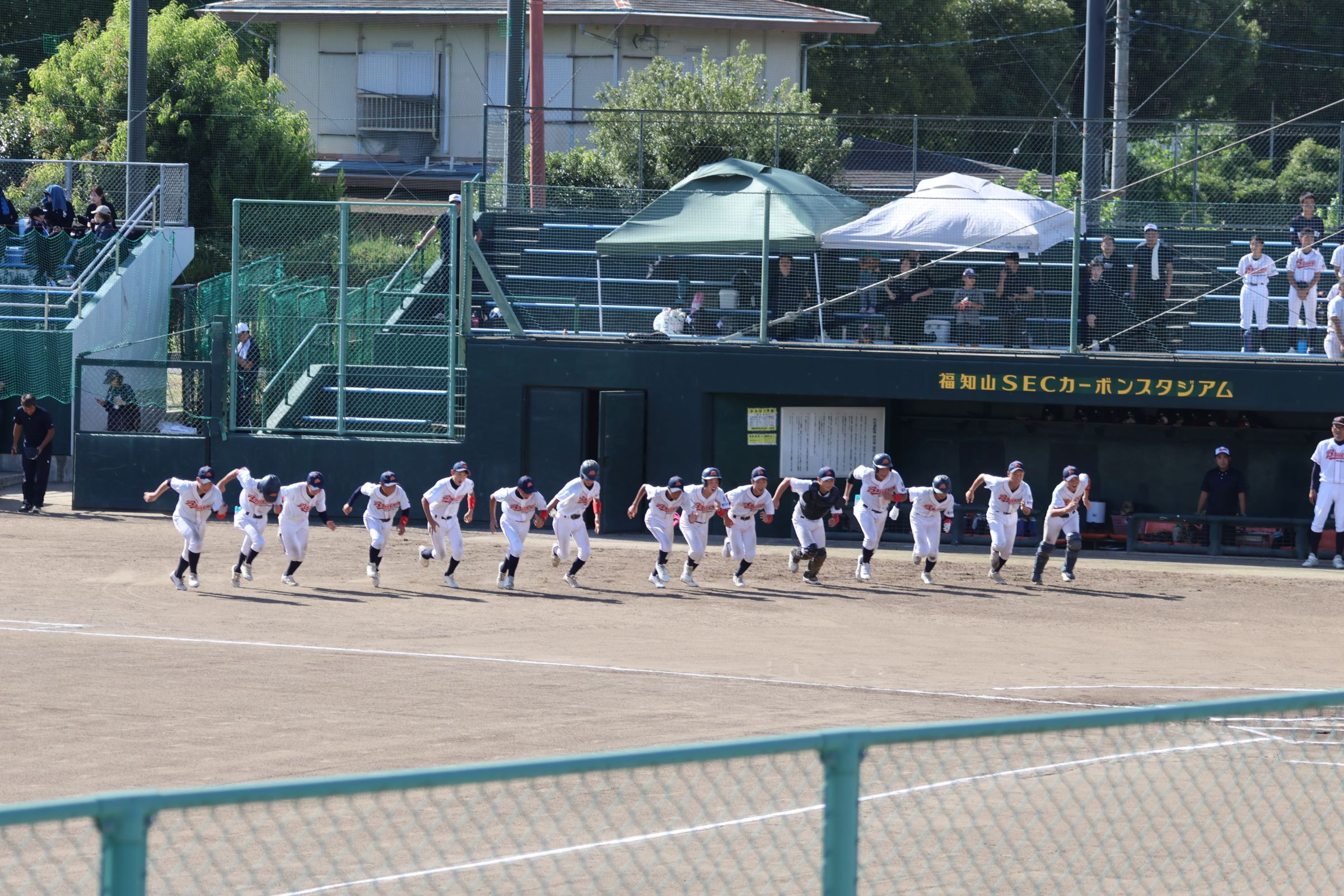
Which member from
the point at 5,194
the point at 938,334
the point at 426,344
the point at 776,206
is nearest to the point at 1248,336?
the point at 938,334

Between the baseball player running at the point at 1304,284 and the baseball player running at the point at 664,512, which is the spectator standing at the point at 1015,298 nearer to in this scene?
the baseball player running at the point at 1304,284

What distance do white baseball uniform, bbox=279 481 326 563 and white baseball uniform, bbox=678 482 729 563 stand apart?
4.43 metres

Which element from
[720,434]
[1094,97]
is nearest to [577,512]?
[720,434]

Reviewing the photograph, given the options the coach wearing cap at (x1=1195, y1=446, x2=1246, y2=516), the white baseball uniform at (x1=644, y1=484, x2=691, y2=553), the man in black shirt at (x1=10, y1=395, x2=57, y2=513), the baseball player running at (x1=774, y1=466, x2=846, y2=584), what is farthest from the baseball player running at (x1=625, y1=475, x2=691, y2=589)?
the man in black shirt at (x1=10, y1=395, x2=57, y2=513)

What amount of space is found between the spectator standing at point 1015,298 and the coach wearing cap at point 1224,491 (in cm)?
315

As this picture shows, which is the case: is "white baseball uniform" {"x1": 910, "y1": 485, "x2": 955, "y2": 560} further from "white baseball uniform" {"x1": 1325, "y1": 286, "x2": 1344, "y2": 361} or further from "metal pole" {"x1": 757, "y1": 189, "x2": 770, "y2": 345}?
"white baseball uniform" {"x1": 1325, "y1": 286, "x2": 1344, "y2": 361}

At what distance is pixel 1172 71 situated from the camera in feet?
166

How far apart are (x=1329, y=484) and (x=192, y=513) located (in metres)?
14.6

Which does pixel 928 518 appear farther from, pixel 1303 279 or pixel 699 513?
pixel 1303 279

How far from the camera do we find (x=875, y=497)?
66.8 feet

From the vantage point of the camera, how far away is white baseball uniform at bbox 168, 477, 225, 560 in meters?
17.9

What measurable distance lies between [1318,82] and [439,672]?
4649 cm

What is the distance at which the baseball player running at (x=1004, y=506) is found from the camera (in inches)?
782

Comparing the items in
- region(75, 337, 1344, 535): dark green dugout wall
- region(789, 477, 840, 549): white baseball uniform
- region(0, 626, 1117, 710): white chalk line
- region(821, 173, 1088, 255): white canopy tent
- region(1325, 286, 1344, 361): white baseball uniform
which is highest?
region(821, 173, 1088, 255): white canopy tent
